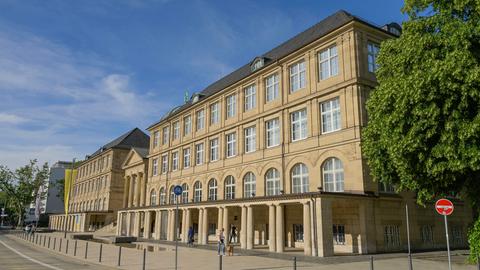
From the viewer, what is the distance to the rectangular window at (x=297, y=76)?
3045 cm

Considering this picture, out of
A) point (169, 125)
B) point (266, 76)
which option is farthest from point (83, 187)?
point (266, 76)

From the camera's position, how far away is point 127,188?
6406 centimetres

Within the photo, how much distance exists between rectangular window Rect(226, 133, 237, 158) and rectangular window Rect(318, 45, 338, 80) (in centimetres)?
1226

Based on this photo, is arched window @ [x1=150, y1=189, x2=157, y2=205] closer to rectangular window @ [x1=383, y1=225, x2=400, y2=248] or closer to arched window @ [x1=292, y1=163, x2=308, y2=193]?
arched window @ [x1=292, y1=163, x2=308, y2=193]

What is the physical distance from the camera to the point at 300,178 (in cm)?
2902

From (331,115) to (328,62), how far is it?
4013 mm

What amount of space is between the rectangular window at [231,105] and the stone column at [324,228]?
59.9 ft

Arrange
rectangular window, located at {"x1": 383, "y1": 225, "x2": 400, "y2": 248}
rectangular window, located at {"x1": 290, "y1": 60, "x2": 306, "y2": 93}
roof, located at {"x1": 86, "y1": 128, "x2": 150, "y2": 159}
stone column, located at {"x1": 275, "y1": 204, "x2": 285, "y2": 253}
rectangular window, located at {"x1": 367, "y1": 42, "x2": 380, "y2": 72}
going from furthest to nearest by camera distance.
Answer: roof, located at {"x1": 86, "y1": 128, "x2": 150, "y2": 159} → rectangular window, located at {"x1": 290, "y1": 60, "x2": 306, "y2": 93} → rectangular window, located at {"x1": 367, "y1": 42, "x2": 380, "y2": 72} → rectangular window, located at {"x1": 383, "y1": 225, "x2": 400, "y2": 248} → stone column, located at {"x1": 275, "y1": 204, "x2": 285, "y2": 253}

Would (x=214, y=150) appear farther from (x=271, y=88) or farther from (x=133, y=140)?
(x=133, y=140)

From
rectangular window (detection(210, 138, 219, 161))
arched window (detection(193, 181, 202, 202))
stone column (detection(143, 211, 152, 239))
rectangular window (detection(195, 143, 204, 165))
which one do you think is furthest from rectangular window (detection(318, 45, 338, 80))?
stone column (detection(143, 211, 152, 239))

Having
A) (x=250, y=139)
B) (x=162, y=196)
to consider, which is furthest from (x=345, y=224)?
(x=162, y=196)

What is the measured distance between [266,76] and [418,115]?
804 inches

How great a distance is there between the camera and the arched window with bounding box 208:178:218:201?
39.3 m

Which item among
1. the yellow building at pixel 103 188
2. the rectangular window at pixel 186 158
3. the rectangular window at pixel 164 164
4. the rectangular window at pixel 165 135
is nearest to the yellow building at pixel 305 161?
the rectangular window at pixel 186 158
